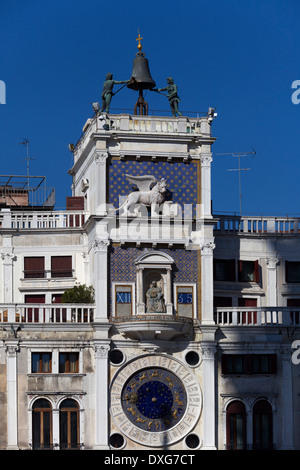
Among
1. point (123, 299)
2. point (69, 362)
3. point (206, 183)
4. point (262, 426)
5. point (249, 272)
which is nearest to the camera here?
point (69, 362)

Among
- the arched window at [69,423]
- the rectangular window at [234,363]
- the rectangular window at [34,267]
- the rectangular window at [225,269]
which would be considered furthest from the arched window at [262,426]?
the rectangular window at [34,267]

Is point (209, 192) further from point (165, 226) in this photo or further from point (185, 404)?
point (185, 404)

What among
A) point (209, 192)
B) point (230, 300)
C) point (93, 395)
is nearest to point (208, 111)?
point (209, 192)

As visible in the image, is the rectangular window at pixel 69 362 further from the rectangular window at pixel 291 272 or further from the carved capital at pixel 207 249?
the rectangular window at pixel 291 272

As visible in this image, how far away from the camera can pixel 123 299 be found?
85.8 m

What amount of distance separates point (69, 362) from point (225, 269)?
9.97m

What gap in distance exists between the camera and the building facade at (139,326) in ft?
278

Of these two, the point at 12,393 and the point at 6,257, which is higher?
the point at 6,257

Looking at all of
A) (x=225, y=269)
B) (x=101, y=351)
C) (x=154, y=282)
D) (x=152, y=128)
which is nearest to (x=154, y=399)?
(x=101, y=351)

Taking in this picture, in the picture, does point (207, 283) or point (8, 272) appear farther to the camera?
point (8, 272)

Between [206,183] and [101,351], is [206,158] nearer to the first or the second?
[206,183]

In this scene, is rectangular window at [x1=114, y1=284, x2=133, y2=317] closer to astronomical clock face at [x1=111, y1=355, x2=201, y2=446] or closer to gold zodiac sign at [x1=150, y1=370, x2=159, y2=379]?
astronomical clock face at [x1=111, y1=355, x2=201, y2=446]

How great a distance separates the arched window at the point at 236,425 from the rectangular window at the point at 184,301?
4943 mm

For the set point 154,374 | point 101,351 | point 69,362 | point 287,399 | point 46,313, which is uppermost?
point 46,313
